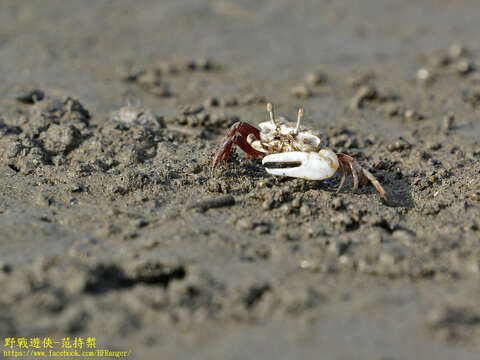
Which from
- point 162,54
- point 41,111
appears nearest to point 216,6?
point 162,54

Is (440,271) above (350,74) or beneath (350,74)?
beneath

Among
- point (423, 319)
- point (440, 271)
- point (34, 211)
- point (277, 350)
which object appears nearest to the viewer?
point (277, 350)

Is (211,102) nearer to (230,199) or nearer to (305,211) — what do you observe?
(230,199)

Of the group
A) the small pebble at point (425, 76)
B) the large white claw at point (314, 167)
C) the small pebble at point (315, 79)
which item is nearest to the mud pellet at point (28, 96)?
the large white claw at point (314, 167)

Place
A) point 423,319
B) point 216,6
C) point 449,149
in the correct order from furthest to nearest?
point 216,6 → point 449,149 → point 423,319

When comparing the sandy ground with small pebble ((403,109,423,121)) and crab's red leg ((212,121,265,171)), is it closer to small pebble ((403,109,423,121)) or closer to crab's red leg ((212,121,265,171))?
small pebble ((403,109,423,121))

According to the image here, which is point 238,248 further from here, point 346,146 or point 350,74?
point 350,74
